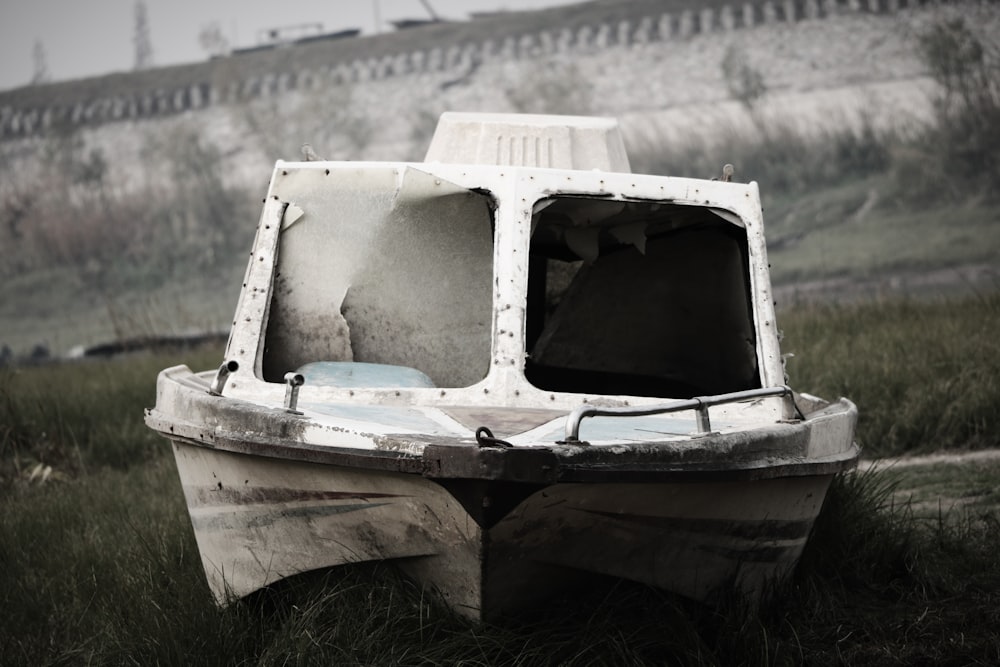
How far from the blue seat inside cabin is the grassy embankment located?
0.84 meters

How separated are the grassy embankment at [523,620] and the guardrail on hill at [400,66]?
2256cm

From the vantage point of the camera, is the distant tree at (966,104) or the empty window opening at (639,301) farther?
the distant tree at (966,104)

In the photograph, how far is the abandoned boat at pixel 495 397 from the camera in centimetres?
432

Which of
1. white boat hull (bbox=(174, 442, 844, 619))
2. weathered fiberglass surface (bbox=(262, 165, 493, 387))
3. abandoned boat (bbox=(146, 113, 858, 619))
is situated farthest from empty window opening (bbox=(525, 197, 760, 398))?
white boat hull (bbox=(174, 442, 844, 619))

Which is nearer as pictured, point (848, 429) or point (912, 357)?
point (848, 429)

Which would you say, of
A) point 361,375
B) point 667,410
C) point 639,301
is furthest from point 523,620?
point 639,301

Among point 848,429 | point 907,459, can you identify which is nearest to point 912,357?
point 907,459

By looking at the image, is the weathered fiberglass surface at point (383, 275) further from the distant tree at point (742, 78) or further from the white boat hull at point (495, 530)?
the distant tree at point (742, 78)

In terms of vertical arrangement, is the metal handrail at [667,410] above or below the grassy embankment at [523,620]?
above

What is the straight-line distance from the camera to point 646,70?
99.7 ft

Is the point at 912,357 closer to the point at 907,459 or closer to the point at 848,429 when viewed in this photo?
the point at 907,459

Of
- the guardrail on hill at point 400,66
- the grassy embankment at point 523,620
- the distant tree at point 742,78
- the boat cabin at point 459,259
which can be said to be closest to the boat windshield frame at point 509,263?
the boat cabin at point 459,259

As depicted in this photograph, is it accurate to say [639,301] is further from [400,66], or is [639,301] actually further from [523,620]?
[400,66]

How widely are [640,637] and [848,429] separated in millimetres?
1404
